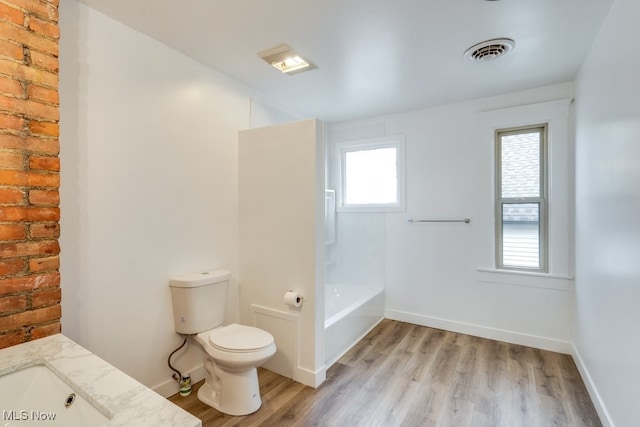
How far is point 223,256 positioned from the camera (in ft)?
8.18

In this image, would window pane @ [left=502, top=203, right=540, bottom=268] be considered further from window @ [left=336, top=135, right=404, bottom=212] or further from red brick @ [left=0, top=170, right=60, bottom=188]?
Result: red brick @ [left=0, top=170, right=60, bottom=188]

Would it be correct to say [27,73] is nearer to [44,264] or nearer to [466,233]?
[44,264]

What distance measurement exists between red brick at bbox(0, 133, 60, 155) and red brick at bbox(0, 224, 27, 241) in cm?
33

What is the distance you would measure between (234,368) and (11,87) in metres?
1.77

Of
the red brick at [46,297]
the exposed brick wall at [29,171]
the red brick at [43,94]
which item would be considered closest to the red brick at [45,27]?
the exposed brick wall at [29,171]

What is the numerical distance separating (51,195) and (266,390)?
5.70 feet

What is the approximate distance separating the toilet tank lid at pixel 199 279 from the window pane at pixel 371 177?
2008 millimetres

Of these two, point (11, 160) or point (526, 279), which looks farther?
point (526, 279)

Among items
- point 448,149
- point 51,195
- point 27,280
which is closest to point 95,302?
point 27,280

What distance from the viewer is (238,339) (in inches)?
78.8

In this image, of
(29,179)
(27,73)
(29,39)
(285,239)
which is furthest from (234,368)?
(29,39)

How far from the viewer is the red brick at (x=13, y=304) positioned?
4.33 ft

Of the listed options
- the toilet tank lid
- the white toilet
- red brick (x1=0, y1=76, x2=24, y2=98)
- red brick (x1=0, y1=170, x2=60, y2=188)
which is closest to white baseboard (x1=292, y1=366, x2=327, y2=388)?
the white toilet

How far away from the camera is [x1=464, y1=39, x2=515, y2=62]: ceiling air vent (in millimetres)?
2038
